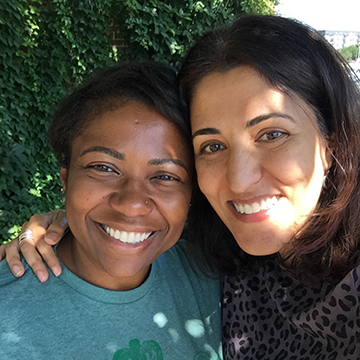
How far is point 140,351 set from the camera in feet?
5.50

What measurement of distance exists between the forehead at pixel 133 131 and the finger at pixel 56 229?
47 centimetres

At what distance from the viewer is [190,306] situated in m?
1.88

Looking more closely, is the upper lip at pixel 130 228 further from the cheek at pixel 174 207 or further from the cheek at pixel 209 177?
the cheek at pixel 209 177

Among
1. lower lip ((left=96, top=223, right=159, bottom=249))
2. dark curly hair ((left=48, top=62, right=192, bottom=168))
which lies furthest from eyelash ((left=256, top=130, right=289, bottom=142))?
lower lip ((left=96, top=223, right=159, bottom=249))

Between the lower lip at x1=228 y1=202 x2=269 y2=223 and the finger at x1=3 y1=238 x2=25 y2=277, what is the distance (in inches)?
38.2

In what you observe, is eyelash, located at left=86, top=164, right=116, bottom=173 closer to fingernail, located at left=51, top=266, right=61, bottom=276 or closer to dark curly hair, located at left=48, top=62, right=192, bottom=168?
dark curly hair, located at left=48, top=62, right=192, bottom=168

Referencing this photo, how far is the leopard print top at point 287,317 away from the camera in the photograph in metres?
1.37

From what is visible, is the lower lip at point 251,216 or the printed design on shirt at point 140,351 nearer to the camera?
the lower lip at point 251,216

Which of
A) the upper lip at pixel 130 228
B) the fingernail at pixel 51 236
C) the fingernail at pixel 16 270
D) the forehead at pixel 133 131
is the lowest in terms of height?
the fingernail at pixel 51 236

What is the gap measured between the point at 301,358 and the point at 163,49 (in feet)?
19.0

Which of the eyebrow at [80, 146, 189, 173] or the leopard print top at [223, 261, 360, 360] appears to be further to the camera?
the eyebrow at [80, 146, 189, 173]

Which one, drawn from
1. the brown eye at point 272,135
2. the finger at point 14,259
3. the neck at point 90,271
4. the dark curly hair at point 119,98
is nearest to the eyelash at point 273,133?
the brown eye at point 272,135

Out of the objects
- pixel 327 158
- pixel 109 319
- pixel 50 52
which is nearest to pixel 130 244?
pixel 109 319

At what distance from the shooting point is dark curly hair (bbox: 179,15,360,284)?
1.53m
